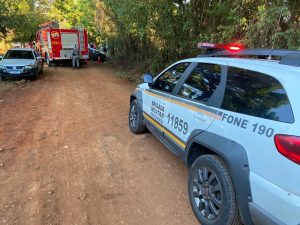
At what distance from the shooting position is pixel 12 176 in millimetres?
4465

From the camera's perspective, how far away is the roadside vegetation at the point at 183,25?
239 inches

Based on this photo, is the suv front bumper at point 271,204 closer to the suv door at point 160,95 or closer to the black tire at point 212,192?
the black tire at point 212,192

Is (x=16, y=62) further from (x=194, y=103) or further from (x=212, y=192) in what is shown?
(x=212, y=192)

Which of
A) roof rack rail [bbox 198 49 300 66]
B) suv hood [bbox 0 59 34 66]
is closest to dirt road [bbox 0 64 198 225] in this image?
roof rack rail [bbox 198 49 300 66]

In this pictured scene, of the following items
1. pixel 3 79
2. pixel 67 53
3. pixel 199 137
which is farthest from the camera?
pixel 67 53

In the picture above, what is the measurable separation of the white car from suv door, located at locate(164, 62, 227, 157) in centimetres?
1143

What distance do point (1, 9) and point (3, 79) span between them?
579 cm

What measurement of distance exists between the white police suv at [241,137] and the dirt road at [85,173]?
0.59 meters

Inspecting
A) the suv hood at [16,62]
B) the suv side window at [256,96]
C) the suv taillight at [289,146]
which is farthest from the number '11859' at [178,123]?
the suv hood at [16,62]

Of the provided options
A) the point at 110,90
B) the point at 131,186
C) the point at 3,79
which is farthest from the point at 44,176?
the point at 3,79

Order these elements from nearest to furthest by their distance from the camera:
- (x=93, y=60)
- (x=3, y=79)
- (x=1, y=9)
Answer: (x=3, y=79) < (x=1, y=9) < (x=93, y=60)

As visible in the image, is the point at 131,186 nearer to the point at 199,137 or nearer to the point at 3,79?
the point at 199,137

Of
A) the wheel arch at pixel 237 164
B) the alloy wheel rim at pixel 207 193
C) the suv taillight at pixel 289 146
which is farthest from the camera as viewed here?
the alloy wheel rim at pixel 207 193

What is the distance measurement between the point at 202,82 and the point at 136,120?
2.56 m
